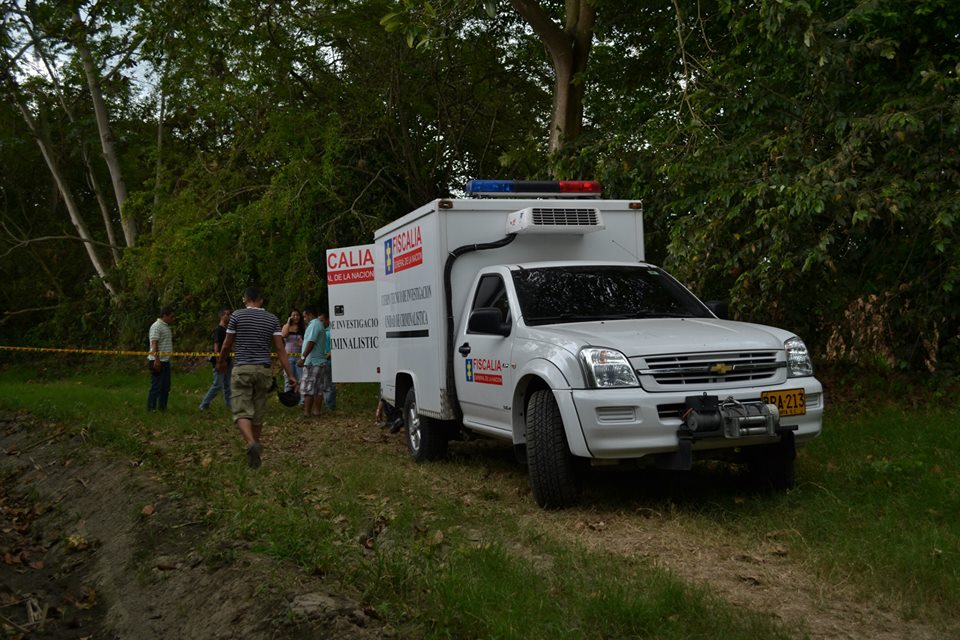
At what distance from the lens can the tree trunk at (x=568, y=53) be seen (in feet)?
52.7

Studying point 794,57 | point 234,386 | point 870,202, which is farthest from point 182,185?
point 870,202

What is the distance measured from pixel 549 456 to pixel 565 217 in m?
2.77

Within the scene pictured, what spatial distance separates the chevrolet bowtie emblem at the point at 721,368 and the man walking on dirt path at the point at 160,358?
10486 millimetres

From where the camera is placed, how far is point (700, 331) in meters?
7.66

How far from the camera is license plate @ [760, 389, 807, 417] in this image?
7.29 metres

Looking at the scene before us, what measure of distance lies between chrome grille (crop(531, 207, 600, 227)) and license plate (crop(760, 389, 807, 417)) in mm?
2844

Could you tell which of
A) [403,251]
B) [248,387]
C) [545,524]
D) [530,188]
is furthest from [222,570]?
[530,188]

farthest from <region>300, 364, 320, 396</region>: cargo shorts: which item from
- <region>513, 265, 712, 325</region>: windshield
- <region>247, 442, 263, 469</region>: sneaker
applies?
<region>513, 265, 712, 325</region>: windshield

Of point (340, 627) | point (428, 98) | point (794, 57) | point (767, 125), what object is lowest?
point (340, 627)

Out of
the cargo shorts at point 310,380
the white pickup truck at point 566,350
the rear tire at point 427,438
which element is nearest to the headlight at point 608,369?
the white pickup truck at point 566,350

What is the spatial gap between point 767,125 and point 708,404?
6.48m

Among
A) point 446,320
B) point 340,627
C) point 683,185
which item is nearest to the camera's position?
point 340,627

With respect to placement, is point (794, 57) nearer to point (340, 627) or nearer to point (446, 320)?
point (446, 320)

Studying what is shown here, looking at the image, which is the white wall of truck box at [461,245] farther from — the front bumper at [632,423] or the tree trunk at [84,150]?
the tree trunk at [84,150]
